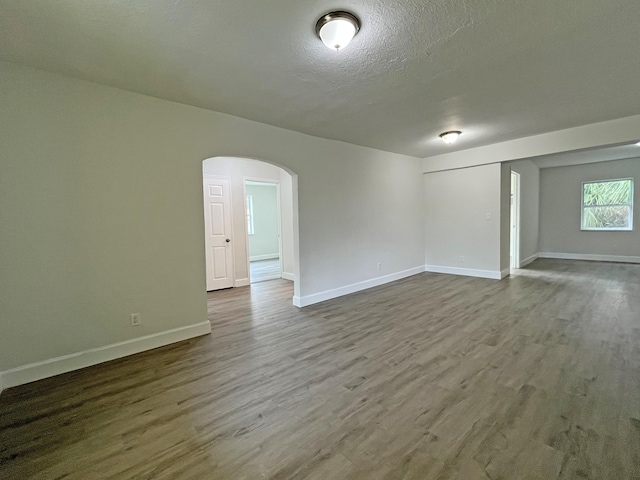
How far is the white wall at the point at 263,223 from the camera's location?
10047 millimetres

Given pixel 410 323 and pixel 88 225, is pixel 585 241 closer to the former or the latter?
pixel 410 323

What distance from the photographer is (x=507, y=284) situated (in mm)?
5246

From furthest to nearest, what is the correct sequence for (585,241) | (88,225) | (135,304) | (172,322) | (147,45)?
(585,241)
(172,322)
(135,304)
(88,225)
(147,45)

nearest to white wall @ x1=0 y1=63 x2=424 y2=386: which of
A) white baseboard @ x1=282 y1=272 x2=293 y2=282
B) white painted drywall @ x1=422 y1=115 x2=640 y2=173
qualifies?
white baseboard @ x1=282 y1=272 x2=293 y2=282

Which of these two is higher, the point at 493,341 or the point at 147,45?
the point at 147,45

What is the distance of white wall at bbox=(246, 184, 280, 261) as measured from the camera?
33.0 ft

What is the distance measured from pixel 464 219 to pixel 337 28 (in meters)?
5.26

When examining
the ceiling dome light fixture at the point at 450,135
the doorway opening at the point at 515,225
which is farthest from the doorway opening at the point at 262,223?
the doorway opening at the point at 515,225

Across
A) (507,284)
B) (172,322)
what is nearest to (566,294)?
(507,284)

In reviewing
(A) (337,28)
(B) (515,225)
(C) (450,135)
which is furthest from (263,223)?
(A) (337,28)

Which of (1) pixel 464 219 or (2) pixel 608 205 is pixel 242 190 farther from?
(2) pixel 608 205

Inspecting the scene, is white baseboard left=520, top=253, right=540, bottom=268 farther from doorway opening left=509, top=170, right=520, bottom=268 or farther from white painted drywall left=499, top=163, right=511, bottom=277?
white painted drywall left=499, top=163, right=511, bottom=277

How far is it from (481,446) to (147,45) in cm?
345

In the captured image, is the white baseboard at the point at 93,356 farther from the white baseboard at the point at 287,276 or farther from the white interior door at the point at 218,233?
the white baseboard at the point at 287,276
